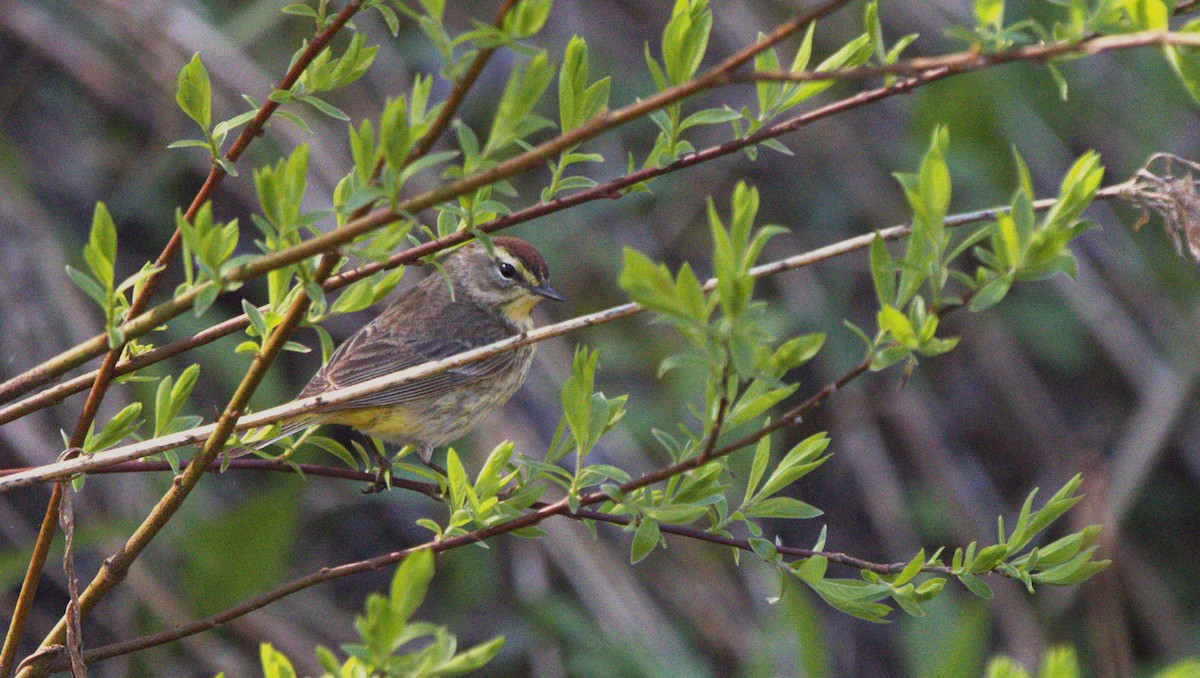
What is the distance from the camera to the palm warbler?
3.58 m

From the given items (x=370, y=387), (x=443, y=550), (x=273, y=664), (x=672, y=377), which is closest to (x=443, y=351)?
(x=672, y=377)

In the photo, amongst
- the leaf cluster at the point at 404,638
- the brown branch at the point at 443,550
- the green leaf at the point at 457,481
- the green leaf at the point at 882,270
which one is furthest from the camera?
the green leaf at the point at 457,481

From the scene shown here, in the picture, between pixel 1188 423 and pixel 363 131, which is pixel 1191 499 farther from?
pixel 363 131

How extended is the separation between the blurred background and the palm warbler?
46cm

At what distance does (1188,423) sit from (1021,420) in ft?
2.38

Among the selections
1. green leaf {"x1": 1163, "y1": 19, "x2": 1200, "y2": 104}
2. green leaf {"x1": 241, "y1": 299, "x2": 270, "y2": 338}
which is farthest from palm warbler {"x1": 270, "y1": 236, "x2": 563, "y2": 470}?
green leaf {"x1": 1163, "y1": 19, "x2": 1200, "y2": 104}

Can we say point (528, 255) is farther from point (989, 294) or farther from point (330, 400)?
point (989, 294)

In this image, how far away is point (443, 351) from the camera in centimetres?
407

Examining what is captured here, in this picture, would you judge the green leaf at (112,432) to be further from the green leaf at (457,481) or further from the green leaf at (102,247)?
the green leaf at (457,481)

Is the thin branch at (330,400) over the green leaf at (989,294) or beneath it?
over

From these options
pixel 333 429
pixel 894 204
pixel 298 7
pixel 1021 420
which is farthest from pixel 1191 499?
pixel 298 7

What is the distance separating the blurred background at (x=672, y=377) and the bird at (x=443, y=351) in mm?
452

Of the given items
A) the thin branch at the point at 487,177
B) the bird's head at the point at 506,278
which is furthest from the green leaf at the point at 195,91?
the bird's head at the point at 506,278

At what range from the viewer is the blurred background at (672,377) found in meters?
Result: 4.37
